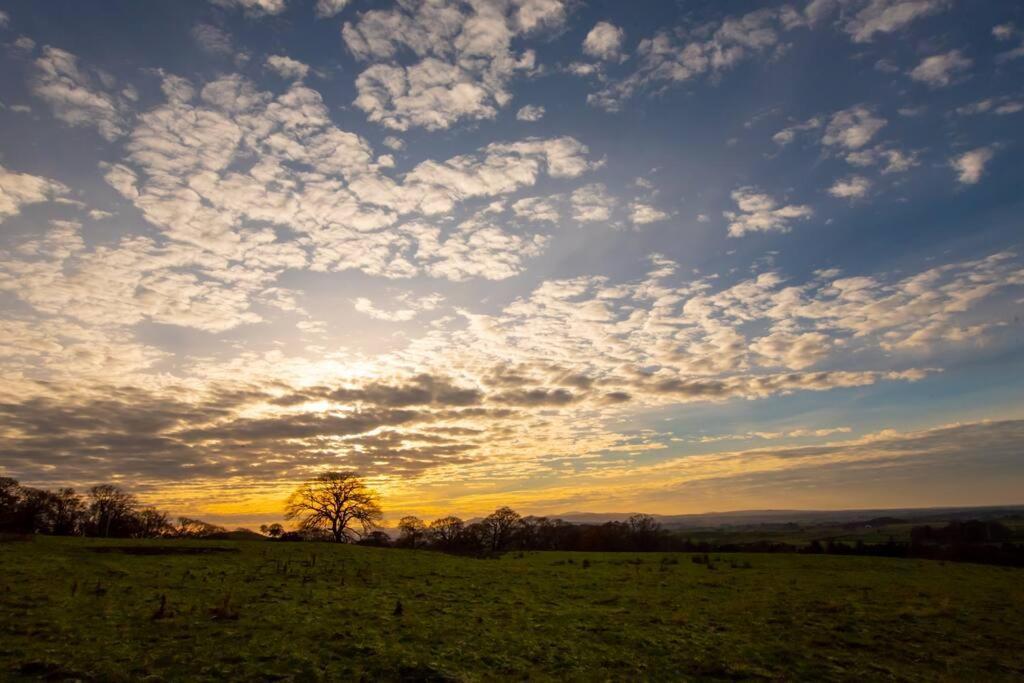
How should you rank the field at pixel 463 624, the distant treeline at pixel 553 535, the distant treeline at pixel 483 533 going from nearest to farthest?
the field at pixel 463 624 < the distant treeline at pixel 483 533 < the distant treeline at pixel 553 535

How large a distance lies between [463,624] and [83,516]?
97.2 metres

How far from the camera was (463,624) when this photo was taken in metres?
16.7

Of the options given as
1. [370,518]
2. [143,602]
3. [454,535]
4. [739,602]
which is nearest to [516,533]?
[454,535]

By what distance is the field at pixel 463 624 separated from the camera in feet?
39.1

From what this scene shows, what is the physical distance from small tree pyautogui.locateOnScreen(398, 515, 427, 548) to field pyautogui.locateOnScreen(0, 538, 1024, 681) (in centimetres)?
6727

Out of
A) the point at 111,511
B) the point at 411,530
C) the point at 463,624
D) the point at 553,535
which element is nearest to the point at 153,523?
the point at 111,511

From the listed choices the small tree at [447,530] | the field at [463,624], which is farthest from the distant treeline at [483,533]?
the field at [463,624]

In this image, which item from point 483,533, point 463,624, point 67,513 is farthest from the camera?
point 483,533

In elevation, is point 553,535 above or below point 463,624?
below

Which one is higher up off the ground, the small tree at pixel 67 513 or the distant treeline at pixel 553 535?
the small tree at pixel 67 513

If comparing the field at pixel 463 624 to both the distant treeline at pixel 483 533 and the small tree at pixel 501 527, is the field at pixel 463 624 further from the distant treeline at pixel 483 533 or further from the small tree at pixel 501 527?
the small tree at pixel 501 527

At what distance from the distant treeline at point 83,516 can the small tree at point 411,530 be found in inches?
1084

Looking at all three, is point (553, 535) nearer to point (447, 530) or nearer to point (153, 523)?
point (447, 530)

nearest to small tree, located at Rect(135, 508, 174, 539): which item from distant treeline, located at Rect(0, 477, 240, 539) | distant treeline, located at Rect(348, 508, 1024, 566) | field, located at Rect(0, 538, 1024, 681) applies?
distant treeline, located at Rect(0, 477, 240, 539)
